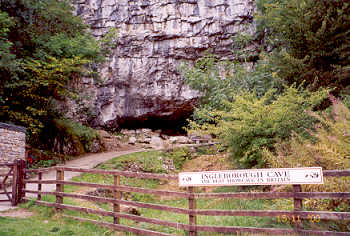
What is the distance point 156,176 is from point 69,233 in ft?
6.56

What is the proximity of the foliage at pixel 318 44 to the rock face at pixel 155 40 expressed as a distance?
1296 cm

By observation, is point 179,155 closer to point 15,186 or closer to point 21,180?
point 21,180

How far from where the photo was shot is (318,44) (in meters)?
10.2

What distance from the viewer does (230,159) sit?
897 centimetres

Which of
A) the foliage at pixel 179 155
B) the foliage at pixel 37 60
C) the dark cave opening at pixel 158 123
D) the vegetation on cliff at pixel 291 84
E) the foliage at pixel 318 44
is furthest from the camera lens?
the dark cave opening at pixel 158 123

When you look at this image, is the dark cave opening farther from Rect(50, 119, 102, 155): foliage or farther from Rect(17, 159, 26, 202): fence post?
Rect(17, 159, 26, 202): fence post

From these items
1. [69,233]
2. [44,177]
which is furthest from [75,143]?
[69,233]

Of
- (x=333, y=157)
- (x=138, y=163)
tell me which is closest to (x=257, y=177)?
(x=333, y=157)

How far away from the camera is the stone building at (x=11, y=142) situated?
1125 centimetres

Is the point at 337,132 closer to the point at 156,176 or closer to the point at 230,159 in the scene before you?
the point at 156,176

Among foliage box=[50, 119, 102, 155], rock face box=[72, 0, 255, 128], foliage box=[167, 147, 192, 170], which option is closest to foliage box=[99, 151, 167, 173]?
foliage box=[167, 147, 192, 170]

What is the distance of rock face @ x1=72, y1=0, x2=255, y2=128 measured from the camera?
23.6m

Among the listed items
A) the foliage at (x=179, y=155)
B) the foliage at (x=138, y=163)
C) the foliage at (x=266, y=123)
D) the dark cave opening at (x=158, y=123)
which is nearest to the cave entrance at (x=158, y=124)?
the dark cave opening at (x=158, y=123)

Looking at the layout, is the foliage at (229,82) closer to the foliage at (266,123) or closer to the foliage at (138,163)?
the foliage at (266,123)
